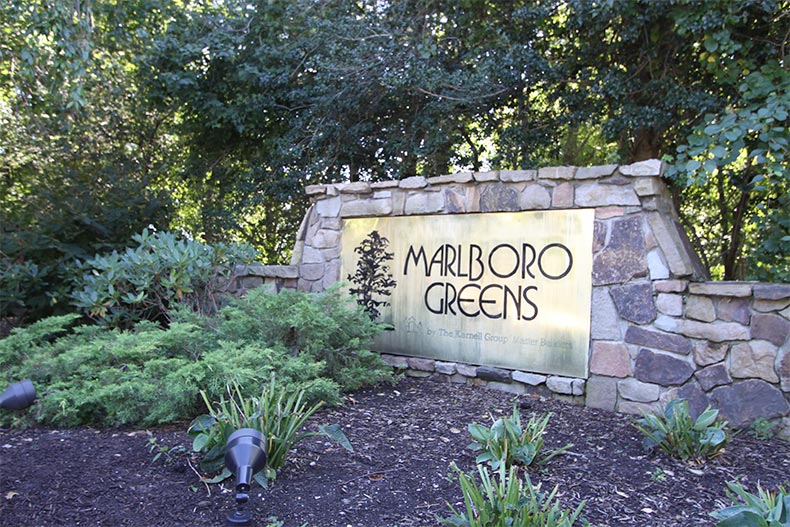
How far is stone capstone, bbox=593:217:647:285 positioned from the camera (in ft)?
12.6

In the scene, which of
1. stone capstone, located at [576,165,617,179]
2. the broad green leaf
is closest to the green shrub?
the broad green leaf

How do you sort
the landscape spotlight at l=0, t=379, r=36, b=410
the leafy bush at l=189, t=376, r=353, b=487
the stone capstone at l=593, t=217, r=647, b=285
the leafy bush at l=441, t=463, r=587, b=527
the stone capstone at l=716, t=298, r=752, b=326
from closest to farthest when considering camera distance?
the leafy bush at l=441, t=463, r=587, b=527, the landscape spotlight at l=0, t=379, r=36, b=410, the leafy bush at l=189, t=376, r=353, b=487, the stone capstone at l=716, t=298, r=752, b=326, the stone capstone at l=593, t=217, r=647, b=285

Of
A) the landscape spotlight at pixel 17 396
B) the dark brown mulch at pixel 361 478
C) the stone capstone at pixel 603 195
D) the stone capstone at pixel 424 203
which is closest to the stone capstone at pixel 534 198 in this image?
the stone capstone at pixel 603 195

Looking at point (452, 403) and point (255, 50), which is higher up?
point (255, 50)

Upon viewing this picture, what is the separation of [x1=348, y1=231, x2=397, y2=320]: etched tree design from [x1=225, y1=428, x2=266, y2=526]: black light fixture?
9.03 ft

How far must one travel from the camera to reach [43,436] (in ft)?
10.2

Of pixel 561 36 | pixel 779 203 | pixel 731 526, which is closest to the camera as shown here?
pixel 731 526

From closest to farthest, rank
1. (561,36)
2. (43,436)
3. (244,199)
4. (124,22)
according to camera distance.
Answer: (43,436), (561,36), (124,22), (244,199)

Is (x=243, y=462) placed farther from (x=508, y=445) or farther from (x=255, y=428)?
(x=508, y=445)

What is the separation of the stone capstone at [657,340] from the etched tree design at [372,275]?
1.74 m

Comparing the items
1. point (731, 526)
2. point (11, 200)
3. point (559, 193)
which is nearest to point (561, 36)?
point (559, 193)

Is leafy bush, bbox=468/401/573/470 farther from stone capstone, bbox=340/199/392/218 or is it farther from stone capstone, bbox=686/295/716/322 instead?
stone capstone, bbox=340/199/392/218

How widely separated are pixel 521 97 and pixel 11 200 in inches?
182

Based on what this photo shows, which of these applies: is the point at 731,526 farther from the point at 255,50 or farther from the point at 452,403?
the point at 255,50
